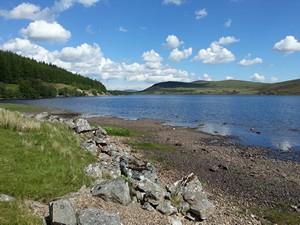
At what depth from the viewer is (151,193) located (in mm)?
14695

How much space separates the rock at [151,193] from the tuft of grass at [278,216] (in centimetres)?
630

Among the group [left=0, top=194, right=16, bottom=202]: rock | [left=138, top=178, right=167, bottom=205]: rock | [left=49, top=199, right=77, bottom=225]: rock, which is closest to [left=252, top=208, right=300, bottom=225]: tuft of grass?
[left=138, top=178, right=167, bottom=205]: rock

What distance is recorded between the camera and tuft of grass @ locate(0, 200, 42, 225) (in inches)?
380

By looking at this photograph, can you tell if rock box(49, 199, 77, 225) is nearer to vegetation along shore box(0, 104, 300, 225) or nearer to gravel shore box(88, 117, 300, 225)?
vegetation along shore box(0, 104, 300, 225)

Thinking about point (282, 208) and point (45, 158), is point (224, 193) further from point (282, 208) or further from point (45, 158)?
point (45, 158)

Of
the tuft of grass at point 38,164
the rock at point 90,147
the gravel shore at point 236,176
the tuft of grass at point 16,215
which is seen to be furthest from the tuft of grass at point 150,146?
the tuft of grass at point 16,215

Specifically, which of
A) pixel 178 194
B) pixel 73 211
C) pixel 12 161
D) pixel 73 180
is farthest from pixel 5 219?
pixel 178 194

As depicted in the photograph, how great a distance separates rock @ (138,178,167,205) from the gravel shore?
1.54 metres

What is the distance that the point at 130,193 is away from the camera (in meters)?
15.0

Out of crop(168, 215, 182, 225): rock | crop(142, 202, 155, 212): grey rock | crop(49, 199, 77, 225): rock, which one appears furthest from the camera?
crop(142, 202, 155, 212): grey rock

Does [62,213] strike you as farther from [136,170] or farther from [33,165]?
[136,170]

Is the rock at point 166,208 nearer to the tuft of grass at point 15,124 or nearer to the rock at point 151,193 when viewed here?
the rock at point 151,193

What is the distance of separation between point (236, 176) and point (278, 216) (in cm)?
785

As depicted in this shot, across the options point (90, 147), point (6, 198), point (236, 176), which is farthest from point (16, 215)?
point (236, 176)
